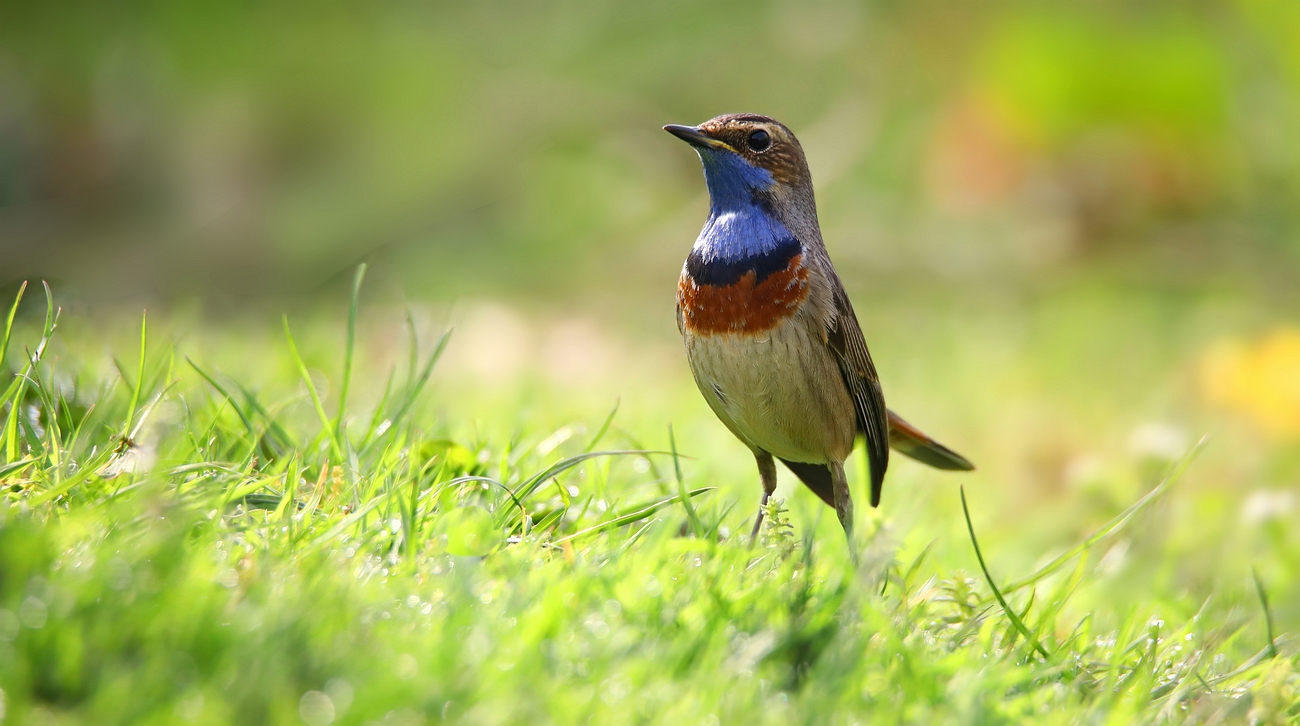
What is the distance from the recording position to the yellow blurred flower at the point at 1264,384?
624cm

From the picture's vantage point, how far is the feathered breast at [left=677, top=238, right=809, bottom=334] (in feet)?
11.7

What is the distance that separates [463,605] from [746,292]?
1576 mm

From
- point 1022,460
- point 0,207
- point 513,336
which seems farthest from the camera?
point 0,207

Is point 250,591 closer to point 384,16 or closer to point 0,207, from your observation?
point 0,207

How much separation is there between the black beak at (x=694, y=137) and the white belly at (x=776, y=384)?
65 centimetres

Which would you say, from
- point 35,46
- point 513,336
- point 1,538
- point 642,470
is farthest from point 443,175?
point 1,538

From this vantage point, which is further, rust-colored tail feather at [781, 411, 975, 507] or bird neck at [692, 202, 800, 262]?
rust-colored tail feather at [781, 411, 975, 507]

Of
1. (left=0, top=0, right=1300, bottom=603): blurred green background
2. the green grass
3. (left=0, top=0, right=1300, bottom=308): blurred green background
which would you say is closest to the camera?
the green grass

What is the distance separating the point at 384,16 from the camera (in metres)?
11.0

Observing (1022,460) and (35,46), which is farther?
(35,46)

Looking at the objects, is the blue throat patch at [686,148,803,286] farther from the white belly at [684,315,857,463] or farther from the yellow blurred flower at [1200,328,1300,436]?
the yellow blurred flower at [1200,328,1300,436]

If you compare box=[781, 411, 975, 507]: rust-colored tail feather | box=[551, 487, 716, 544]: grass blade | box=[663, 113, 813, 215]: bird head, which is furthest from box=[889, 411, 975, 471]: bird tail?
box=[551, 487, 716, 544]: grass blade

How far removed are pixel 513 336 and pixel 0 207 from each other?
4.37 metres

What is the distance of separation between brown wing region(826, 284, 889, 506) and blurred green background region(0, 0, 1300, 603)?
3.42 metres
